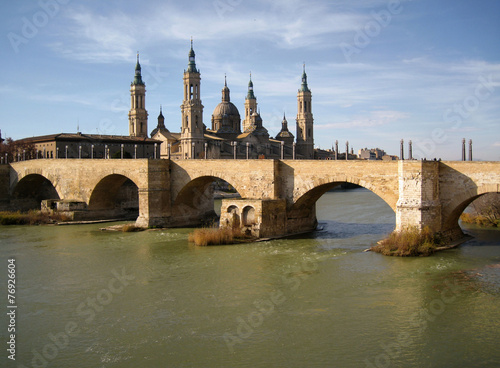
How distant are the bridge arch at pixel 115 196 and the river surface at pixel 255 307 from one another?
9.67 m

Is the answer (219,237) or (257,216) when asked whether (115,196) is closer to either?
(219,237)

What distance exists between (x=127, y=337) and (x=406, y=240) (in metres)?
10.3

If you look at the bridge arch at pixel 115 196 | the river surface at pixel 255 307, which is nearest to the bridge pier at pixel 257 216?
the river surface at pixel 255 307

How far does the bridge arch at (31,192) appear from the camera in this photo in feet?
117

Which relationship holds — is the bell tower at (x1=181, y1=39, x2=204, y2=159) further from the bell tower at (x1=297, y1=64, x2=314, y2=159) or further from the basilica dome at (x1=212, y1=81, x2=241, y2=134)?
the bell tower at (x1=297, y1=64, x2=314, y2=159)

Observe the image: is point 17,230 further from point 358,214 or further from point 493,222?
point 493,222

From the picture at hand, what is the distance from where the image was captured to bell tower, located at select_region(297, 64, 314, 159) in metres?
83.2

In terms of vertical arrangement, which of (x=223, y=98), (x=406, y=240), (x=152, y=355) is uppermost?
(x=223, y=98)

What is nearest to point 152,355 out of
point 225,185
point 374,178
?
point 374,178

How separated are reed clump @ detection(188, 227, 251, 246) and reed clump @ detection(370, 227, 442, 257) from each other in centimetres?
564

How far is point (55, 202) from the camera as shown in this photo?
30.1m

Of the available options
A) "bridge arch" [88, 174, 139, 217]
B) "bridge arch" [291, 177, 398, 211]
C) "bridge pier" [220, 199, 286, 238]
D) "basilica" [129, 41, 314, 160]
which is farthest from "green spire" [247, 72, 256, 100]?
"bridge pier" [220, 199, 286, 238]

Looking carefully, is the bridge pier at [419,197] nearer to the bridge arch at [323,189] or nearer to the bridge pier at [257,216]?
the bridge arch at [323,189]

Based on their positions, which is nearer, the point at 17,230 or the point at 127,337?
the point at 127,337
